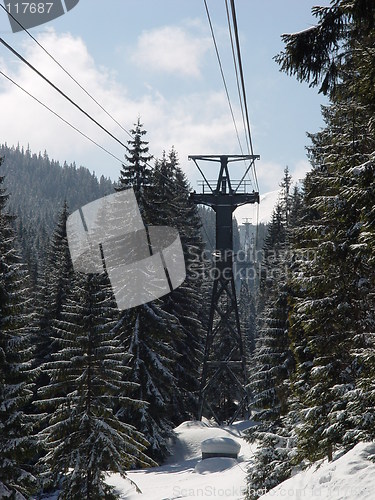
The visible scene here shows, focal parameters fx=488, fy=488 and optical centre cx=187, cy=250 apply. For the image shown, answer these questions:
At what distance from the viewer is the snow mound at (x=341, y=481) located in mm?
7832

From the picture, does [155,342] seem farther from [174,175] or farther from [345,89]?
[174,175]

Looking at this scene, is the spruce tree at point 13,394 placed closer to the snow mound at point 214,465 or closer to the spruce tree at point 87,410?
the spruce tree at point 87,410

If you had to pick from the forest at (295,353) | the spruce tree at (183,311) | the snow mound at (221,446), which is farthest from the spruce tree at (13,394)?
the spruce tree at (183,311)

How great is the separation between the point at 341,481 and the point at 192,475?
13164 millimetres

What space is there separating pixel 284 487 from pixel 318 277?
4.85 metres

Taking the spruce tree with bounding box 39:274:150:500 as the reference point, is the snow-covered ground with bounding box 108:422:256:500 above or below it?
below

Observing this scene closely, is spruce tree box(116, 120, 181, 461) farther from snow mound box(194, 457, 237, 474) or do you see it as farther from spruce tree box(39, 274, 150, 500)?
spruce tree box(39, 274, 150, 500)

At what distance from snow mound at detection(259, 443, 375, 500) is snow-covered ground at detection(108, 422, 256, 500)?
6.38m

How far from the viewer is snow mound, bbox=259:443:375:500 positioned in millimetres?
7832

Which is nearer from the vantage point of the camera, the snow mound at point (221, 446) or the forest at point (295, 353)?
the forest at point (295, 353)

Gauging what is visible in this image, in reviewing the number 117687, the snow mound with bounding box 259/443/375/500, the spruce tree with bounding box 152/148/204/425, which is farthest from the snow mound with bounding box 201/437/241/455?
the number 117687

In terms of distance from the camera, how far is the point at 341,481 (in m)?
8.36

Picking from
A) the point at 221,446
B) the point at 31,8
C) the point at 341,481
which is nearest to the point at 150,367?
the point at 221,446

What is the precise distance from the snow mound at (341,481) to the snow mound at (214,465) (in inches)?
439
